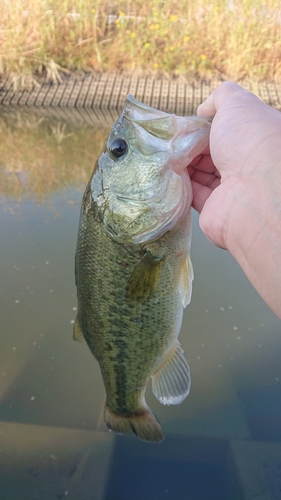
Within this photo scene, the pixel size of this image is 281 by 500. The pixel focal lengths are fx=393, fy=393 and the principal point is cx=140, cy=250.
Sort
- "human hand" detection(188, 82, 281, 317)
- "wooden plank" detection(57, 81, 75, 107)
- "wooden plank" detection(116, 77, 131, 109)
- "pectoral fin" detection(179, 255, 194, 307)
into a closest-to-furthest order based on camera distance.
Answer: "human hand" detection(188, 82, 281, 317), "pectoral fin" detection(179, 255, 194, 307), "wooden plank" detection(116, 77, 131, 109), "wooden plank" detection(57, 81, 75, 107)

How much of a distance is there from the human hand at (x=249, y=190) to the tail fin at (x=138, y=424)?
0.68 m

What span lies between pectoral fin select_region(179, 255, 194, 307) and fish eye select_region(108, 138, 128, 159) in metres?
0.42

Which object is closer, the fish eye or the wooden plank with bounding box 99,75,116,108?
the fish eye

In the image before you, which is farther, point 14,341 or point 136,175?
point 14,341

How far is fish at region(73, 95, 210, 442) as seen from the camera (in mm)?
1223

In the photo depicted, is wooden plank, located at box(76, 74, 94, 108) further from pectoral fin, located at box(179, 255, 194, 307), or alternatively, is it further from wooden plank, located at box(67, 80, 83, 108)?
pectoral fin, located at box(179, 255, 194, 307)

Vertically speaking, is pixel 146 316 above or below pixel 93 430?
above

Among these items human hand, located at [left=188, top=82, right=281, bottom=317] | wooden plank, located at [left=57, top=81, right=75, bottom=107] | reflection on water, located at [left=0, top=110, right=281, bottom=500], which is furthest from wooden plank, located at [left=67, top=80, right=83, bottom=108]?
human hand, located at [left=188, top=82, right=281, bottom=317]

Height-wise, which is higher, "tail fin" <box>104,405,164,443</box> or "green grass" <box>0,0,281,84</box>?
"green grass" <box>0,0,281,84</box>

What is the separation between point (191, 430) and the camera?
2422 mm

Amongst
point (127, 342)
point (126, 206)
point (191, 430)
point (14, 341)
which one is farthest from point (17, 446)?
point (126, 206)

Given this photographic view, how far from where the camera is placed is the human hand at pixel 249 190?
1.12 metres

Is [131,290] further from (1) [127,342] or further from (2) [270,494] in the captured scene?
(2) [270,494]

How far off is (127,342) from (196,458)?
1285 mm
